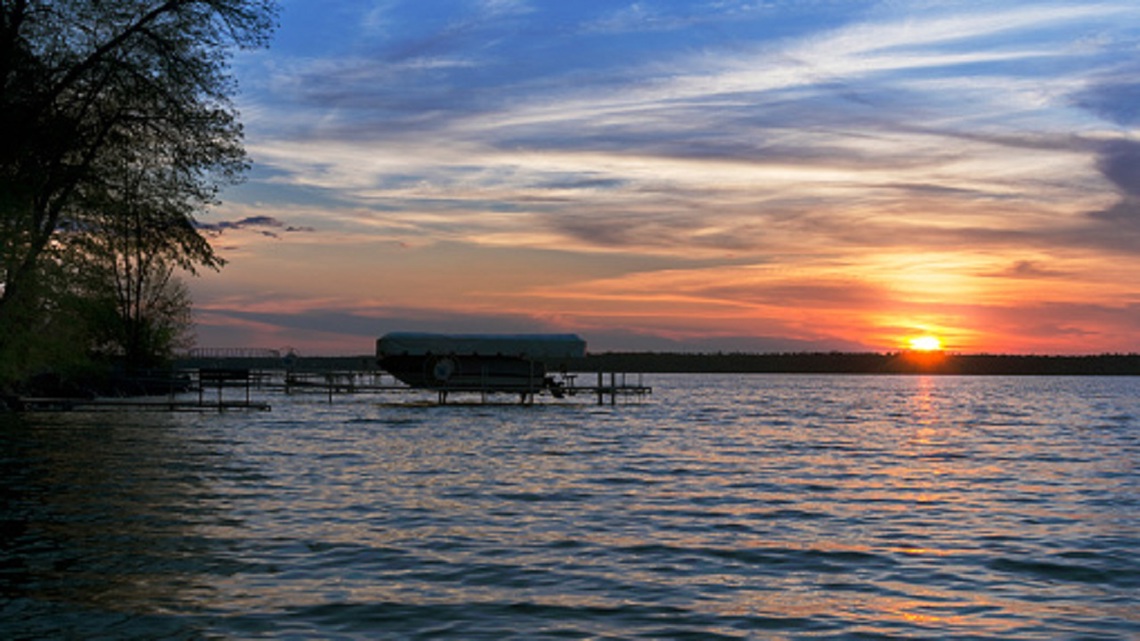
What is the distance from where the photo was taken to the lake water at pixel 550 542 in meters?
11.8

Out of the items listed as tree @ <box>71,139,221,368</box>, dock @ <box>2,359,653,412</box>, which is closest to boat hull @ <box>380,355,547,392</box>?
dock @ <box>2,359,653,412</box>

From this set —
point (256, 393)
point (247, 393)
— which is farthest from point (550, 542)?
point (256, 393)

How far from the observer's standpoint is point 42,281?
38406 mm

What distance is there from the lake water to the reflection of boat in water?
2854cm

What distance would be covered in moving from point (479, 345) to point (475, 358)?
2.42 m

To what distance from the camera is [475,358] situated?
67.6 metres

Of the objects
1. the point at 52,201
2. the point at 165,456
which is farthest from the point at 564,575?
the point at 52,201

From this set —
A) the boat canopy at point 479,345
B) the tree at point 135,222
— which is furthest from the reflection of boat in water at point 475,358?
the tree at point 135,222

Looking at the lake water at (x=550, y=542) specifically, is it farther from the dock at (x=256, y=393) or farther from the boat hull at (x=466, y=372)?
the boat hull at (x=466, y=372)

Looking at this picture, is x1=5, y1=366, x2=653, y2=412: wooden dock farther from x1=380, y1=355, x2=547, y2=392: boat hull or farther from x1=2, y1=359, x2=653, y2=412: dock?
x1=380, y1=355, x2=547, y2=392: boat hull

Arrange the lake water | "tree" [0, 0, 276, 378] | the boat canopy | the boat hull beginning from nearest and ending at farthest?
the lake water
"tree" [0, 0, 276, 378]
the boat canopy
the boat hull

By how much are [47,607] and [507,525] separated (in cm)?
798

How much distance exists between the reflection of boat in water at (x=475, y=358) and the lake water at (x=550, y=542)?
28541 millimetres

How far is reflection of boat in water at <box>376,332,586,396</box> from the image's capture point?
6531 cm
